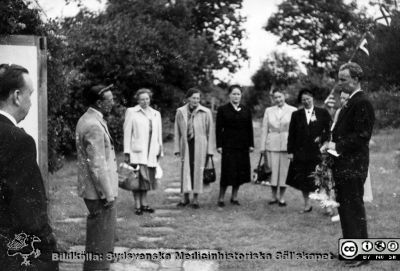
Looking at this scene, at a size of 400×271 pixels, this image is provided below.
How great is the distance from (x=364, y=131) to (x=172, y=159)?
1056 cm

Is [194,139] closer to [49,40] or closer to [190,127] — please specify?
[190,127]

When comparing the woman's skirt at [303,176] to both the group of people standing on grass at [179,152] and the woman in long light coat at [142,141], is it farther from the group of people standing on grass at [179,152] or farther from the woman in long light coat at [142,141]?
the woman in long light coat at [142,141]

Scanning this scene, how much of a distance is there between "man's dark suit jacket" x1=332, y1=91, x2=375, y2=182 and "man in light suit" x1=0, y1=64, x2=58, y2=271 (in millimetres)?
3684

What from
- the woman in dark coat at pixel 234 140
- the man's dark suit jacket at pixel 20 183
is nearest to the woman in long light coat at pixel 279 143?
the woman in dark coat at pixel 234 140

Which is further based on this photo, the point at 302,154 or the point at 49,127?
the point at 302,154

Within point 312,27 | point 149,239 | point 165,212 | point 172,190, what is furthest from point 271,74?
point 149,239

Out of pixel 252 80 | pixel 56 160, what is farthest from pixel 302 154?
pixel 252 80

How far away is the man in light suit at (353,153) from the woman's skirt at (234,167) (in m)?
3.48

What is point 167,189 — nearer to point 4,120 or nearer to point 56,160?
point 56,160

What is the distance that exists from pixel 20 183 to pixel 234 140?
6687 mm

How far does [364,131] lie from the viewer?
17.4 ft

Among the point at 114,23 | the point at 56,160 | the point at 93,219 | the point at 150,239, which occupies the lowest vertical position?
the point at 150,239

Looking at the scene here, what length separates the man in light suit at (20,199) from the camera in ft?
7.58

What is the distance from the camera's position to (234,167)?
8.88 m
